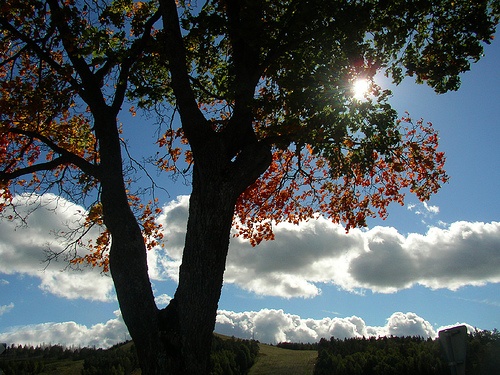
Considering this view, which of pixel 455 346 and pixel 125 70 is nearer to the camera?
pixel 455 346

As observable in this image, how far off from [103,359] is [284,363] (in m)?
8.40

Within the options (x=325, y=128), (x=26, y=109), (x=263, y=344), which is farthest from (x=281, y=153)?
(x=263, y=344)

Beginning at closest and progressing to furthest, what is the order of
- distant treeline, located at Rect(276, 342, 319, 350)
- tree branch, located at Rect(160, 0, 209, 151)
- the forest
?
tree branch, located at Rect(160, 0, 209, 151)
the forest
distant treeline, located at Rect(276, 342, 319, 350)

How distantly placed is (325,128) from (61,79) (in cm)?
668

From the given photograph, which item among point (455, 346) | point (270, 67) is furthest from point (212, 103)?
point (455, 346)

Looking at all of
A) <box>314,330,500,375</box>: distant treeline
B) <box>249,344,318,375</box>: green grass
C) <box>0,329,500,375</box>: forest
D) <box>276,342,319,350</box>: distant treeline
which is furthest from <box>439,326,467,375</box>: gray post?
<box>276,342,319,350</box>: distant treeline

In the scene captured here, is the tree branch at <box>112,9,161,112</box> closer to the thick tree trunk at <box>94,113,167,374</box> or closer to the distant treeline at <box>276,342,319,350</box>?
the thick tree trunk at <box>94,113,167,374</box>

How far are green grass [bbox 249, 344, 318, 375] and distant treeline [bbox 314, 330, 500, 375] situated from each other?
65cm

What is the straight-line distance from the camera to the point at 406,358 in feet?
54.1

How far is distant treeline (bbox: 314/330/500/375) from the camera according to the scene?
45.5 feet

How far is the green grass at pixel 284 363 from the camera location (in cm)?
1825

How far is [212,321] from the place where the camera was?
6672 mm

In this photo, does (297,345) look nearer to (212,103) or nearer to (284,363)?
(284,363)

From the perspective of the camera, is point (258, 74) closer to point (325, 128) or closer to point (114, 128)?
point (325, 128)
